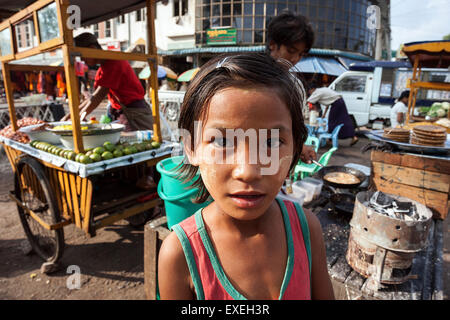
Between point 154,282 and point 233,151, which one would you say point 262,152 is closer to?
point 233,151

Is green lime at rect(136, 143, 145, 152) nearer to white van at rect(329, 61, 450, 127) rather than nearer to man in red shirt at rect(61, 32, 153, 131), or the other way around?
man in red shirt at rect(61, 32, 153, 131)

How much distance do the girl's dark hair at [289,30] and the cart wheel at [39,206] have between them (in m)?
2.53

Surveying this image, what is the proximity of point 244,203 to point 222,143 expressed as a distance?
18 cm

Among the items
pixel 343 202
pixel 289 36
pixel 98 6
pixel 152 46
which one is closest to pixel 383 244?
pixel 343 202

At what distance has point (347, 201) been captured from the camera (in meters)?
2.42

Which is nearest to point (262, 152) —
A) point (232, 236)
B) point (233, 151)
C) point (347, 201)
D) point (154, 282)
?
point (233, 151)

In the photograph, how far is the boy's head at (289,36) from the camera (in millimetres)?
2371

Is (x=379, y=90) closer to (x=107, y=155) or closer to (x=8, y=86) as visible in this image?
(x=107, y=155)

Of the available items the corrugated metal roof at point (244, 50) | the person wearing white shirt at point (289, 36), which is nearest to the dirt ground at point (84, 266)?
the person wearing white shirt at point (289, 36)

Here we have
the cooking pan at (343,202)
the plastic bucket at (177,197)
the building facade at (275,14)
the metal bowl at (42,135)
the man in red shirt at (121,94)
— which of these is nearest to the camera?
the plastic bucket at (177,197)

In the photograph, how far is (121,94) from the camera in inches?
147

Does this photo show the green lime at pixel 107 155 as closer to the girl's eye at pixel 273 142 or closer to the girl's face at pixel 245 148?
the girl's face at pixel 245 148

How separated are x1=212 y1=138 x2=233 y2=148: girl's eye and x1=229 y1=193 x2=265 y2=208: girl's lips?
5.7 inches

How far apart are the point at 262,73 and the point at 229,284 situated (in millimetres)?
687
